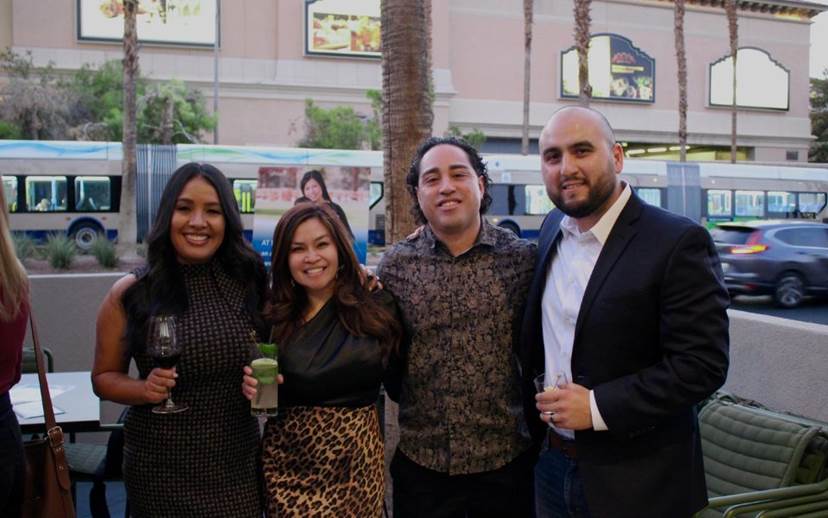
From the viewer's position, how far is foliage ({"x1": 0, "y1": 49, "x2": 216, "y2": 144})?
100 feet

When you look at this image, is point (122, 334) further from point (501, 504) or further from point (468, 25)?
point (468, 25)

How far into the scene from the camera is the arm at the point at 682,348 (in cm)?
217

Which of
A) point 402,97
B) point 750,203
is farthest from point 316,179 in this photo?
point 750,203

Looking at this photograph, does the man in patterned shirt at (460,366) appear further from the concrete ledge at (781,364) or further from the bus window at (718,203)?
the bus window at (718,203)

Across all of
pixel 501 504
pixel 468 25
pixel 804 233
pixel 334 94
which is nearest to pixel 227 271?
pixel 501 504

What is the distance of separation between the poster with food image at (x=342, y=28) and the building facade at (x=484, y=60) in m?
0.08

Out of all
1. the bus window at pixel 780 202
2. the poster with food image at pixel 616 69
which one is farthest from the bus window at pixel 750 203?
the poster with food image at pixel 616 69

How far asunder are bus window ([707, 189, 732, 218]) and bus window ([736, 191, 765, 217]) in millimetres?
468

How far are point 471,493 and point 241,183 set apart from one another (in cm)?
2276

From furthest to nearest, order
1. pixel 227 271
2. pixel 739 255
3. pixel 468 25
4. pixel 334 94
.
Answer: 1. pixel 468 25
2. pixel 334 94
3. pixel 739 255
4. pixel 227 271

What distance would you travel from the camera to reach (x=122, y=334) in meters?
2.67

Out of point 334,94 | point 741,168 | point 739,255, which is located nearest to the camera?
point 739,255

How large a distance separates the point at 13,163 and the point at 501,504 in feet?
78.6

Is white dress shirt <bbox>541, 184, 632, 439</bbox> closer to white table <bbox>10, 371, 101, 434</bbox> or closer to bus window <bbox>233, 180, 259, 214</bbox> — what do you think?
white table <bbox>10, 371, 101, 434</bbox>
